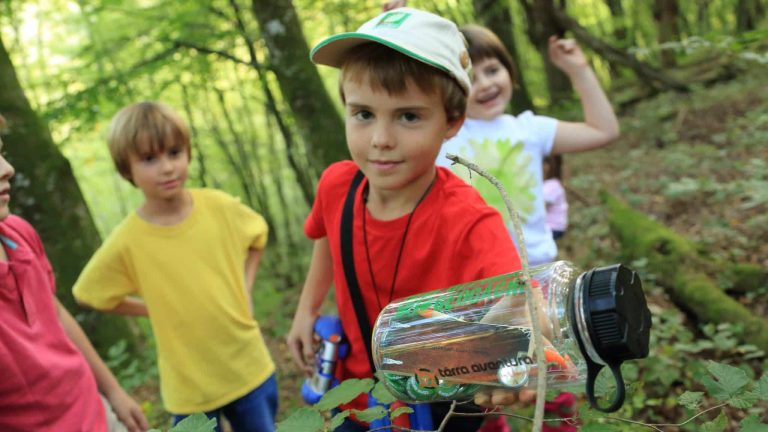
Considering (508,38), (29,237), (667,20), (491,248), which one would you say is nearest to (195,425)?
(491,248)

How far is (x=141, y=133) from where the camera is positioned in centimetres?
259

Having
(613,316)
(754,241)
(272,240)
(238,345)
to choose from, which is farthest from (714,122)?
(613,316)

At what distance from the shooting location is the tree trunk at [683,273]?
318 centimetres

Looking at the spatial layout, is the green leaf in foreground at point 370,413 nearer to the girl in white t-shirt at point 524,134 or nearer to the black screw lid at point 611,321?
A: the black screw lid at point 611,321

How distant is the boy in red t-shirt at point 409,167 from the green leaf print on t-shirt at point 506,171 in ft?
2.80

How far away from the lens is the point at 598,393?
3.97 feet

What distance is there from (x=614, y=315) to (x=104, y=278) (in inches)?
96.1

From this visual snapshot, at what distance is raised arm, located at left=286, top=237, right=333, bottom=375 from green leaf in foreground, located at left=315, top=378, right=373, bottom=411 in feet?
3.29

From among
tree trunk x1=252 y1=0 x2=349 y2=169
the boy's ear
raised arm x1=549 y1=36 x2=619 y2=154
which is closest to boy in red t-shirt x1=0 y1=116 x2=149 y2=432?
the boy's ear

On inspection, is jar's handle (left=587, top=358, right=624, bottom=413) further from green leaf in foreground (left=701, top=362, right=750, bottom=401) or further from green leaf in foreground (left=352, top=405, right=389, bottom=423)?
green leaf in foreground (left=352, top=405, right=389, bottom=423)

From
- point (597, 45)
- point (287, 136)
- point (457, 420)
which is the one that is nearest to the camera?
point (457, 420)

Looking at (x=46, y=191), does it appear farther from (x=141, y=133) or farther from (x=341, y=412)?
(x=341, y=412)

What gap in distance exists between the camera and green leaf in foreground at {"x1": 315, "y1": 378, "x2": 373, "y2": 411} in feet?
3.66

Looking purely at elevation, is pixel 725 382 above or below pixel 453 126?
below
